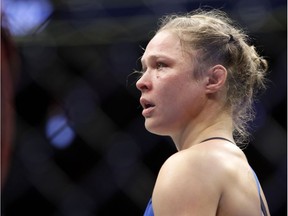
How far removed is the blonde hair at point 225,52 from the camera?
0.95 meters

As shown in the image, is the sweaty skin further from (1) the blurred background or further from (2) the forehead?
(1) the blurred background

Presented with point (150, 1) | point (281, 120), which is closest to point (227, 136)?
point (150, 1)

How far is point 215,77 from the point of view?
0.96m

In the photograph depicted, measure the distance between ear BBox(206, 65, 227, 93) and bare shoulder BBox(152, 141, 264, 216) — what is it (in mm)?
92

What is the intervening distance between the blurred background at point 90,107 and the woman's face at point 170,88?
0.19 m

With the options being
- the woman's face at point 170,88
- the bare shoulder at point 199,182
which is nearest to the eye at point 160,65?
the woman's face at point 170,88

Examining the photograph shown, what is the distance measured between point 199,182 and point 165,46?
20cm

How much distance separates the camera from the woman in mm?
865

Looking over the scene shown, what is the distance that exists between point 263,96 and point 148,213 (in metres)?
0.60

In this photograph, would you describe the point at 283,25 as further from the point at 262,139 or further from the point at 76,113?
the point at 76,113

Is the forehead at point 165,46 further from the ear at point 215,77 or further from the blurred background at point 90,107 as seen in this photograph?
the blurred background at point 90,107

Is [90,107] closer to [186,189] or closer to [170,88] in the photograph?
[170,88]

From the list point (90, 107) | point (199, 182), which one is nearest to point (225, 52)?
point (199, 182)

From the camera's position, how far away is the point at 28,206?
1301 millimetres
